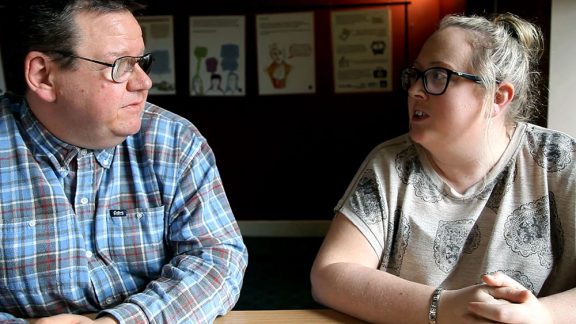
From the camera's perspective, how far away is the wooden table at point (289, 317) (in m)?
1.31

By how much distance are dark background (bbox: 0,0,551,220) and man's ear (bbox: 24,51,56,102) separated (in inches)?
110

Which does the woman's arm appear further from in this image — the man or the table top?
the man

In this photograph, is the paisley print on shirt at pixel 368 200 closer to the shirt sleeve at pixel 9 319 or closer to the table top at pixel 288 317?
the table top at pixel 288 317

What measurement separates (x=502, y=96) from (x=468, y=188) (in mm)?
259

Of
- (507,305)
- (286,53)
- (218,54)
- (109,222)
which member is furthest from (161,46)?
(507,305)

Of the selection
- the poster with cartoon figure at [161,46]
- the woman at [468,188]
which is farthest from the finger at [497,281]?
the poster with cartoon figure at [161,46]

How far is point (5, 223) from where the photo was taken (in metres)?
1.38

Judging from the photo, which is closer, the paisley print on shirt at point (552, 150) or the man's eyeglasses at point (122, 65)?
the man's eyeglasses at point (122, 65)

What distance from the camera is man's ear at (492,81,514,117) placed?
154cm

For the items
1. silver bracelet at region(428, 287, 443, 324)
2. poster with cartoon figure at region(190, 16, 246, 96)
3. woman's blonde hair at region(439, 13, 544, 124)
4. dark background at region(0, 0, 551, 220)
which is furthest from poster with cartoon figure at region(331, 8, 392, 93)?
silver bracelet at region(428, 287, 443, 324)

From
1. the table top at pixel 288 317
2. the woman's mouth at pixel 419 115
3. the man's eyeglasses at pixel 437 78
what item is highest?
the man's eyeglasses at pixel 437 78

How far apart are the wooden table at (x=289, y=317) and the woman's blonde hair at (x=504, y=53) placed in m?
0.67

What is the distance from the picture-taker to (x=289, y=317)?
4.33ft

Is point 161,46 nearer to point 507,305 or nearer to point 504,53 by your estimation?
point 504,53
